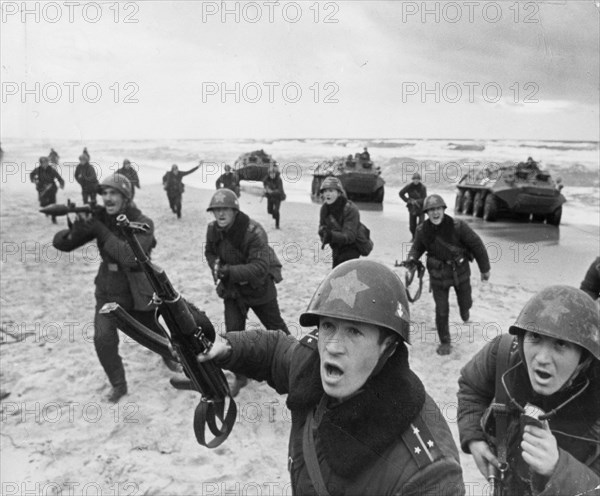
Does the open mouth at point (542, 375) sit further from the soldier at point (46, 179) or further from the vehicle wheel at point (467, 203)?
the vehicle wheel at point (467, 203)

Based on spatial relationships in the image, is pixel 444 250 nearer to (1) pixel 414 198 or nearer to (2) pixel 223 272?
(2) pixel 223 272

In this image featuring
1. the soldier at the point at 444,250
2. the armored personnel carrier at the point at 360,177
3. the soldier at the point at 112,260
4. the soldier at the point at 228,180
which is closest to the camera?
the soldier at the point at 112,260

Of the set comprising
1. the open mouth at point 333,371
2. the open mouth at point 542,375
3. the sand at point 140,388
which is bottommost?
the sand at point 140,388

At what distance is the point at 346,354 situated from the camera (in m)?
1.81

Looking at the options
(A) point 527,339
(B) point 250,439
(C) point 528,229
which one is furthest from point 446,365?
(C) point 528,229

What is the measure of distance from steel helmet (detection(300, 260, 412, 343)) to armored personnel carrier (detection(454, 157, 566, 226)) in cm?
1442

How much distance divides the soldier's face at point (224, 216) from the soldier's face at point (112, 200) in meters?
0.76

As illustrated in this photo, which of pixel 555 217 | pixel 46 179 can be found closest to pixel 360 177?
pixel 555 217

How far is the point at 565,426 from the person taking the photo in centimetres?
210

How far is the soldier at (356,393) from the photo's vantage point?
5.22ft

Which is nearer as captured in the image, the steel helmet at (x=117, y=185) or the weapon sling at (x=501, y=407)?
the weapon sling at (x=501, y=407)

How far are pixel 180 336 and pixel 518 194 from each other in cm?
1494

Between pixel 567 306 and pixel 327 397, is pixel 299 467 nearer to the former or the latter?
pixel 327 397

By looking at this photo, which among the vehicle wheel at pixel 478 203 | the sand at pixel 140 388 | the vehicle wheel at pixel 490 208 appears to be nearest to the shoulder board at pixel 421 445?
the sand at pixel 140 388
